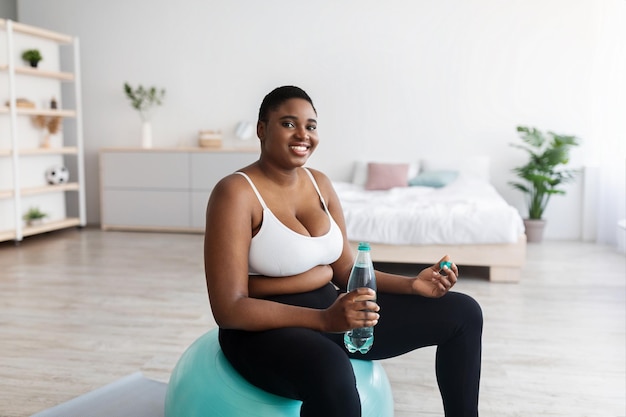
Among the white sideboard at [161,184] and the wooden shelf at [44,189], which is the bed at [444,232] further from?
the wooden shelf at [44,189]

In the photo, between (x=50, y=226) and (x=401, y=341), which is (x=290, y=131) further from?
(x=50, y=226)

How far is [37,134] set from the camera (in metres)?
5.92

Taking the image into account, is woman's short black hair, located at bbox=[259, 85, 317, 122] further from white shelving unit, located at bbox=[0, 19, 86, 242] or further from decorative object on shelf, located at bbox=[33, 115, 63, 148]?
decorative object on shelf, located at bbox=[33, 115, 63, 148]

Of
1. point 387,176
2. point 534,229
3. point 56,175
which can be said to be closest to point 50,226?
point 56,175

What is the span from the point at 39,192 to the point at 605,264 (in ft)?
15.6

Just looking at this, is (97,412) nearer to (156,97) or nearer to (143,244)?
(143,244)

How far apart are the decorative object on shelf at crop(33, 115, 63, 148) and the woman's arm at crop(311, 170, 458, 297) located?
4.78 meters

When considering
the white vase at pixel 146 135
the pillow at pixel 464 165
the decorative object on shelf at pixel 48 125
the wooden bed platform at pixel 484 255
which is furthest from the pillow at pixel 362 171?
the decorative object on shelf at pixel 48 125

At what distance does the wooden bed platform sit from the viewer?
165 inches

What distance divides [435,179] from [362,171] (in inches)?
29.1

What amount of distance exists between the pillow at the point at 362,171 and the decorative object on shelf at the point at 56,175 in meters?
2.73

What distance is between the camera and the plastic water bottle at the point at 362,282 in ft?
5.11

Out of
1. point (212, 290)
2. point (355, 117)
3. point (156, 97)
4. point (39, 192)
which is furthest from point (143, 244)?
point (212, 290)

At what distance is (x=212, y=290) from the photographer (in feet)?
4.92
